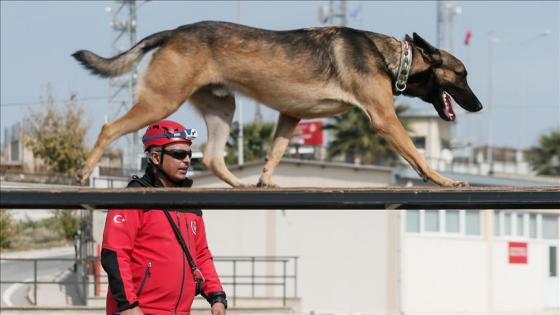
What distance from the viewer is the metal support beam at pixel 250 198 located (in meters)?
4.91

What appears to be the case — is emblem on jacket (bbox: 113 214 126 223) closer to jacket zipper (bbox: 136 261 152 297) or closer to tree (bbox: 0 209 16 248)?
jacket zipper (bbox: 136 261 152 297)

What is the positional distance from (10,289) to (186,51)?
35.0 meters

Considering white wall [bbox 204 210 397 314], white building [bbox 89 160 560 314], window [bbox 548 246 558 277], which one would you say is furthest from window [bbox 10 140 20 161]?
window [bbox 548 246 558 277]

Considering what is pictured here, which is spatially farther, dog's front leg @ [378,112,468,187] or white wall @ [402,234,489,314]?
white wall @ [402,234,489,314]

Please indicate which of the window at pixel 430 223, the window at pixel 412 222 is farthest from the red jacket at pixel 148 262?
the window at pixel 430 223

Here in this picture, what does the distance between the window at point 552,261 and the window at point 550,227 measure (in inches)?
17.7

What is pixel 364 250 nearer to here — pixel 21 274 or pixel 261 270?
pixel 261 270

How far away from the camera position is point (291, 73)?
8.07 metres

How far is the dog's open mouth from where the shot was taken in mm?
7890

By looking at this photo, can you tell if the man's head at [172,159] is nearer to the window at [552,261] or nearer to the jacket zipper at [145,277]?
the jacket zipper at [145,277]

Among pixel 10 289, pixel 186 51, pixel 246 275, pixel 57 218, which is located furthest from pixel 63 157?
pixel 186 51

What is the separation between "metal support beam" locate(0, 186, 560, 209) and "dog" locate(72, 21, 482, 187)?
2.40 metres

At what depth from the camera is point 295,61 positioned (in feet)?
26.5

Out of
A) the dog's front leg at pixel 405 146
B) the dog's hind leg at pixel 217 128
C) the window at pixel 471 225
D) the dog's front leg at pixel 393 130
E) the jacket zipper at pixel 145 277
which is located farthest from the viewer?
the window at pixel 471 225
